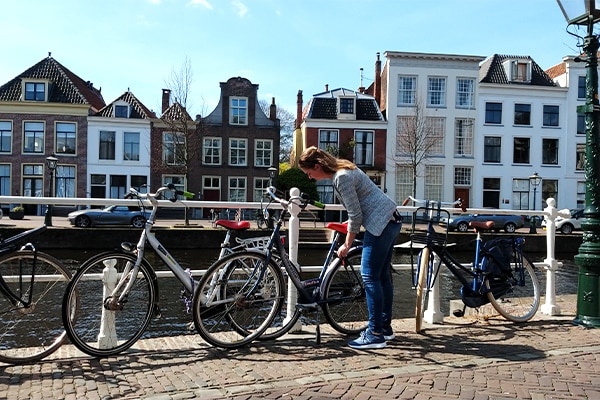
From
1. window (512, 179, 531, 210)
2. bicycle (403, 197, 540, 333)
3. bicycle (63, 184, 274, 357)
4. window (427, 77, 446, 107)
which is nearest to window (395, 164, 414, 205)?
window (427, 77, 446, 107)

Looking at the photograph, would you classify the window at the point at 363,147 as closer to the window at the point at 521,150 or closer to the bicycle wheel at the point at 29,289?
the window at the point at 521,150

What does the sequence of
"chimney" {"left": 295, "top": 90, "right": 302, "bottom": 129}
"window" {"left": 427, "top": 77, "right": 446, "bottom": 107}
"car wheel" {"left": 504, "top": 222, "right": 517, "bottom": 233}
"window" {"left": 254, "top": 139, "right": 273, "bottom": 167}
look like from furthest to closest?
"chimney" {"left": 295, "top": 90, "right": 302, "bottom": 129}
"window" {"left": 254, "top": 139, "right": 273, "bottom": 167}
"window" {"left": 427, "top": 77, "right": 446, "bottom": 107}
"car wheel" {"left": 504, "top": 222, "right": 517, "bottom": 233}

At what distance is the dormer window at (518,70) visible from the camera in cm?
3491

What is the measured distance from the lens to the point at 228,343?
3.77m

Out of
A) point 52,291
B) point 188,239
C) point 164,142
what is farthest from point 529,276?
point 164,142

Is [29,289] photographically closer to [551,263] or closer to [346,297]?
[346,297]

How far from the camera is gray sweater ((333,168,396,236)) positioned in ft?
12.2

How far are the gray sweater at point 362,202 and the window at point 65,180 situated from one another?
33626mm

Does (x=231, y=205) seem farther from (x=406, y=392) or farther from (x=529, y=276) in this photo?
(x=529, y=276)

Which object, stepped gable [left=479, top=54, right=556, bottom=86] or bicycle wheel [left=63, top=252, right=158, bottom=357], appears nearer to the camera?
bicycle wheel [left=63, top=252, right=158, bottom=357]

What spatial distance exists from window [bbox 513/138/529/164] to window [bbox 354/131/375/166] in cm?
990

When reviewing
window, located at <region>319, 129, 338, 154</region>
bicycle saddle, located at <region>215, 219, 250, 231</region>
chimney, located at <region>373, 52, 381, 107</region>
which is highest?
chimney, located at <region>373, 52, 381, 107</region>

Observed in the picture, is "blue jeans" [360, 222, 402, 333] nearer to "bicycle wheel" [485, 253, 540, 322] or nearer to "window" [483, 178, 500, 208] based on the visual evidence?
"bicycle wheel" [485, 253, 540, 322]

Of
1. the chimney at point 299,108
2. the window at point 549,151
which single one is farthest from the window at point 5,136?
the window at point 549,151
